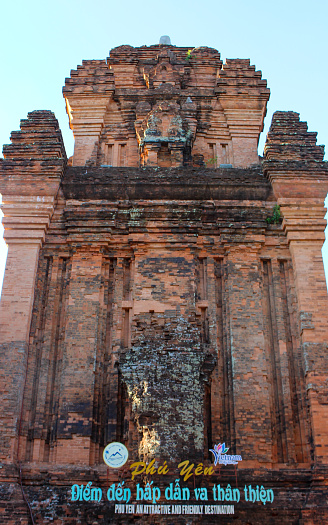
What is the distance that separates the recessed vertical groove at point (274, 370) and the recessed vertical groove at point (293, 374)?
8.7 inches

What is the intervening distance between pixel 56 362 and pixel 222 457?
3.89m

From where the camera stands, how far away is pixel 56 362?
41.1 feet

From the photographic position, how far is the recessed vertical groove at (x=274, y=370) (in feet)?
38.6

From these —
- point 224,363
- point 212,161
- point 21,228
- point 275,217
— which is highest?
point 212,161

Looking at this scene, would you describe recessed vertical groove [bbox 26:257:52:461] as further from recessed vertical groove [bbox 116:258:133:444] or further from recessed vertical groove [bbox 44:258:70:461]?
recessed vertical groove [bbox 116:258:133:444]

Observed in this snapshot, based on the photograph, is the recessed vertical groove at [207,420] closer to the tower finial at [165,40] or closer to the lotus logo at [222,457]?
the lotus logo at [222,457]

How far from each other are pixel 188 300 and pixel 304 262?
266cm

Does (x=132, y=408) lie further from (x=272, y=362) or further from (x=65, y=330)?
(x=272, y=362)

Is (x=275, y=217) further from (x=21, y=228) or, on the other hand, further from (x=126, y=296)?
(x=21, y=228)

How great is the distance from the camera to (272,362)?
12.5 m

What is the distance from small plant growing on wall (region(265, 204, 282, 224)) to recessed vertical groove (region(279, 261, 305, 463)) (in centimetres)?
95

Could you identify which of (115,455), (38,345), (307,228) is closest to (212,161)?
(307,228)

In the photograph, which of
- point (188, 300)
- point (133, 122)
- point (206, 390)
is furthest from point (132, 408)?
point (133, 122)

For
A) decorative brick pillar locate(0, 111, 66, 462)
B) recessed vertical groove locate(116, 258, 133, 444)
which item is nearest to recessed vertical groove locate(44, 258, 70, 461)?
decorative brick pillar locate(0, 111, 66, 462)
